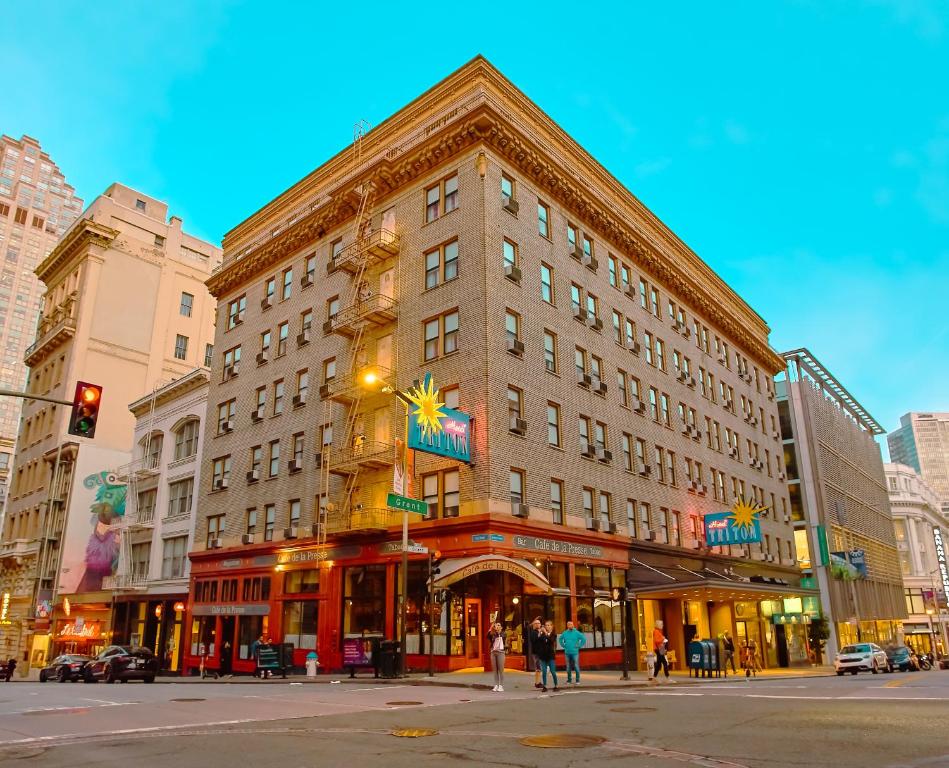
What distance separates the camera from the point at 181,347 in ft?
218

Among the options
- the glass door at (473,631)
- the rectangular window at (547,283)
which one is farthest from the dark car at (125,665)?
the rectangular window at (547,283)

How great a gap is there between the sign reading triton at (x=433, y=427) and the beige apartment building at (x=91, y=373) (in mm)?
36054

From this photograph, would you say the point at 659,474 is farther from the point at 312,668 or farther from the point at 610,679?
the point at 312,668

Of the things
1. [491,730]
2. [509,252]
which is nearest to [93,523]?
[509,252]

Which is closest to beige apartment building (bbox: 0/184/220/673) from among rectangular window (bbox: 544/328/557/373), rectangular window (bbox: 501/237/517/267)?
rectangular window (bbox: 544/328/557/373)

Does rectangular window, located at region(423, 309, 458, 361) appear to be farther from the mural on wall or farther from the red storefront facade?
the mural on wall

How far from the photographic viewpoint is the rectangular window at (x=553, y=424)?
32.0 meters

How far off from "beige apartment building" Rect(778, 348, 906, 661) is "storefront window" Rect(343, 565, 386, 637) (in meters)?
39.4

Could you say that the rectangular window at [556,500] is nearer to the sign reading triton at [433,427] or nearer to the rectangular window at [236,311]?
the sign reading triton at [433,427]

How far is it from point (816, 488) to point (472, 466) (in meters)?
43.7

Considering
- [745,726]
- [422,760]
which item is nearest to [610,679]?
[745,726]

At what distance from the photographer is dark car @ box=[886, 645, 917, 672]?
41688mm

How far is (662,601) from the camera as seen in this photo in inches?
1480

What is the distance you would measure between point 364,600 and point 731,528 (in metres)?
20.5
